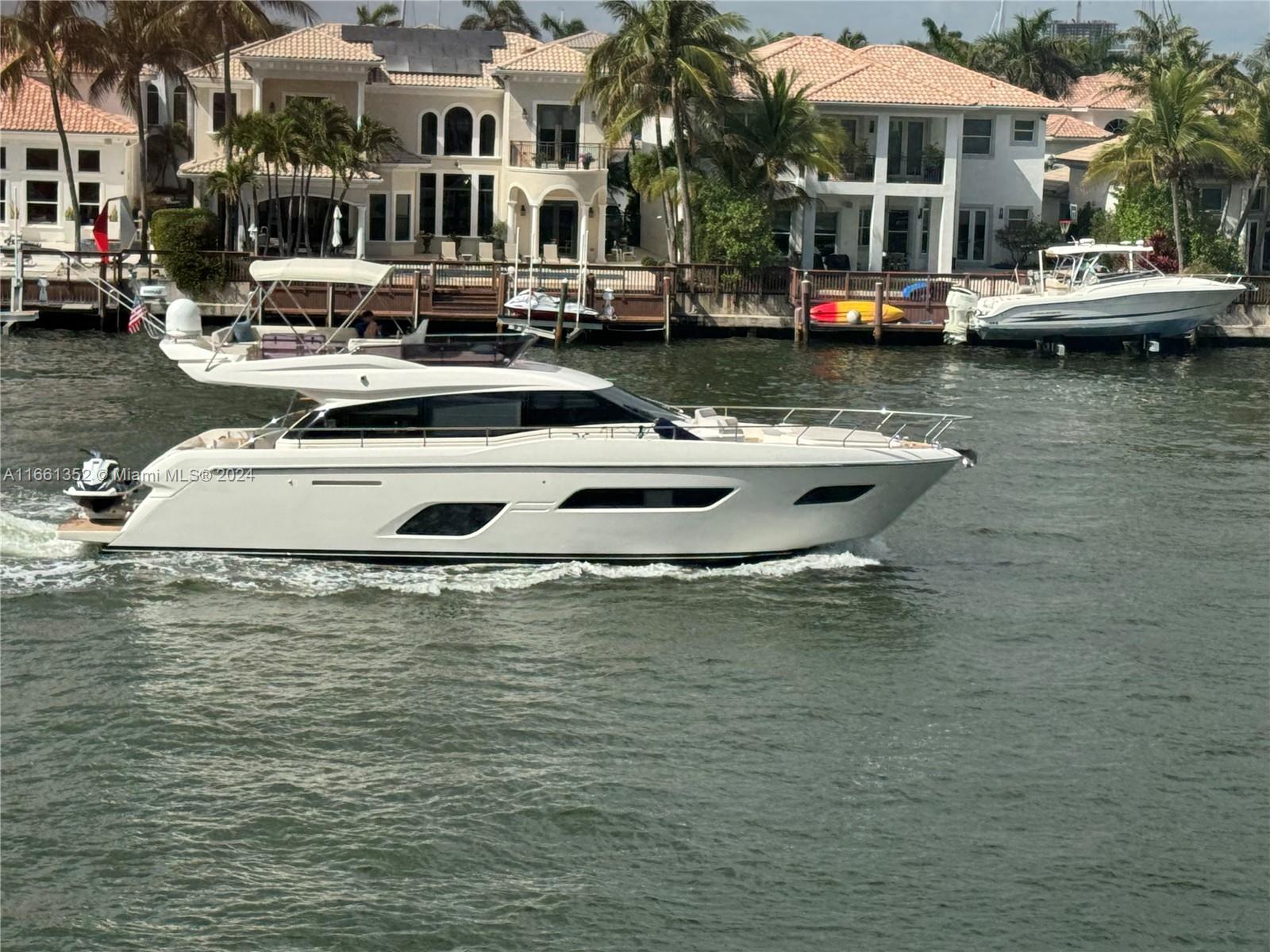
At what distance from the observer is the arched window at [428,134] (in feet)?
199

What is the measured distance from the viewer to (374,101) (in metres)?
60.3

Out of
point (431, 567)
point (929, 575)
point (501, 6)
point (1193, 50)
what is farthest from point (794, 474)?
point (501, 6)

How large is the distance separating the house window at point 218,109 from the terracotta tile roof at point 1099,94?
40335mm

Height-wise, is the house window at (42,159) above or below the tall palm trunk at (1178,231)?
above

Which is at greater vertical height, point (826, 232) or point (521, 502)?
point (826, 232)

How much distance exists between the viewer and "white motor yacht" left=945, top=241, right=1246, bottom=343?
49.2m

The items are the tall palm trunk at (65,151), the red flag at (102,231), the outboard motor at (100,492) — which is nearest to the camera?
the outboard motor at (100,492)

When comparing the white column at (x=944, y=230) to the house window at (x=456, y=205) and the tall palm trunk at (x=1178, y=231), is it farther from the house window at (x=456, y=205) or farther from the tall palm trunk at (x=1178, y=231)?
the house window at (x=456, y=205)

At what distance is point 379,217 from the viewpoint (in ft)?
196

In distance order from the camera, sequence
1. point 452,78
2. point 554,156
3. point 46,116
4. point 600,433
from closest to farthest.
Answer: point 600,433 → point 554,156 → point 452,78 → point 46,116

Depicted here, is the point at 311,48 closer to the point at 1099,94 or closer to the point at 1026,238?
the point at 1026,238

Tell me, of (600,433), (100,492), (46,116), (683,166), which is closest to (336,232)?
(683,166)

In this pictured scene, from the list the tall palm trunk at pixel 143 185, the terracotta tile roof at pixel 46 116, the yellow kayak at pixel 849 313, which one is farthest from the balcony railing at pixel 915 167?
the terracotta tile roof at pixel 46 116

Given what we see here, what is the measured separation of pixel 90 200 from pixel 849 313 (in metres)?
29.9
